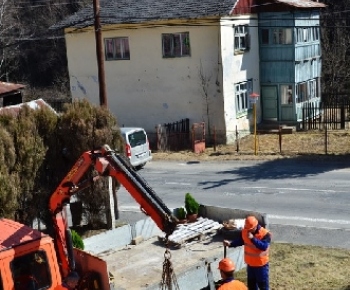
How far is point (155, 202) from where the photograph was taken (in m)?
8.77

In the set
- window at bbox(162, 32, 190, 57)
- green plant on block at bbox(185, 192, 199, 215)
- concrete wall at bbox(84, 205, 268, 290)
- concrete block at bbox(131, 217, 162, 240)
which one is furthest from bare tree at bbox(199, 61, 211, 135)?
concrete block at bbox(131, 217, 162, 240)

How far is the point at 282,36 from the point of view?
31.1 metres

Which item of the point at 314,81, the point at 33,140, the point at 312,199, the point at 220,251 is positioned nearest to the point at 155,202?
the point at 220,251

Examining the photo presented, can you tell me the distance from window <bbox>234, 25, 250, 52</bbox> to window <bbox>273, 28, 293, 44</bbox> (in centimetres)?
161

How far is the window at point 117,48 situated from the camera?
30.7 m

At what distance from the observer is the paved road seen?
15.6 meters

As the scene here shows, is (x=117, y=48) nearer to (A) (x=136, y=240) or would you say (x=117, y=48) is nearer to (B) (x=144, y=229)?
(B) (x=144, y=229)

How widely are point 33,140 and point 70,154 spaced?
3.71ft

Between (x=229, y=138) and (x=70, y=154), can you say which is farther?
(x=229, y=138)

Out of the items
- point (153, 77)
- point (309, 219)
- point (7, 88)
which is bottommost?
point (309, 219)

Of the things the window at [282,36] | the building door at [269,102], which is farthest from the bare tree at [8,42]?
the window at [282,36]

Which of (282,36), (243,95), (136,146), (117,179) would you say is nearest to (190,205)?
(117,179)

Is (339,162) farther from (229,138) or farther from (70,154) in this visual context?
(70,154)

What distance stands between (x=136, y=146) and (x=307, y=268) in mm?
11780
